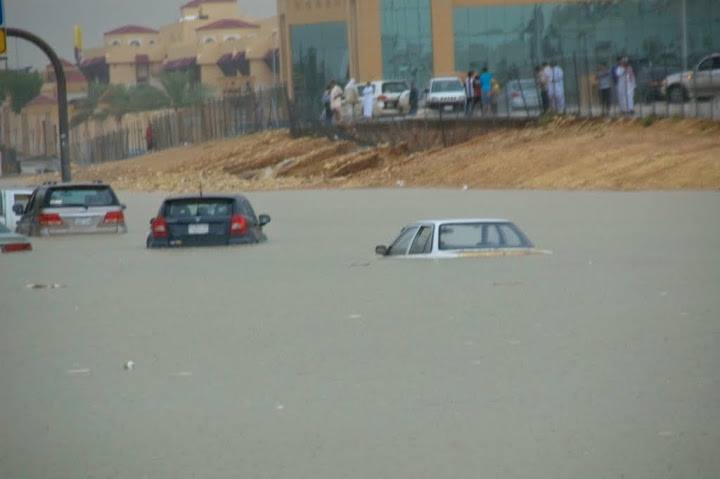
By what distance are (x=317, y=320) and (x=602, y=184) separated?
2955cm

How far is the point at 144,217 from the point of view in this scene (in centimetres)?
5722

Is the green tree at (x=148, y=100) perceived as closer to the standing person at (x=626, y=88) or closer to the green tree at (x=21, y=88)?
the green tree at (x=21, y=88)

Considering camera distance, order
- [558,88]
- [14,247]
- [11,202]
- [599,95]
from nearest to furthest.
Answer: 1. [14,247]
2. [11,202]
3. [599,95]
4. [558,88]

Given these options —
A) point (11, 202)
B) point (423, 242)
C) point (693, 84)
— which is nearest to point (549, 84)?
point (693, 84)

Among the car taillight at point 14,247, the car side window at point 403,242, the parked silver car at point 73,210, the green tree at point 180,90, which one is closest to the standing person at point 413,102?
the parked silver car at point 73,210

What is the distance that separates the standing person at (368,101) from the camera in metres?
76.7

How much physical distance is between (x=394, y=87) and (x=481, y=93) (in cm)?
1108

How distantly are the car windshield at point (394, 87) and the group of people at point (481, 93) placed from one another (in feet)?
29.6

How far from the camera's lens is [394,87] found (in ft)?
260

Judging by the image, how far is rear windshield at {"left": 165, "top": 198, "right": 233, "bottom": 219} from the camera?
38750 millimetres

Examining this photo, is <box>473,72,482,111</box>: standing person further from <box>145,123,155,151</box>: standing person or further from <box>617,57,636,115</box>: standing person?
<box>145,123,155,151</box>: standing person

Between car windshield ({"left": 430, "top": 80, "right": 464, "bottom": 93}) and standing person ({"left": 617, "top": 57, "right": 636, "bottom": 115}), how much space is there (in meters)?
13.9

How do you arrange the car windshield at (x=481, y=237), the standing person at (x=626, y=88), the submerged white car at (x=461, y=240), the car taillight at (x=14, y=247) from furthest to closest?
the standing person at (x=626, y=88), the car taillight at (x=14, y=247), the car windshield at (x=481, y=237), the submerged white car at (x=461, y=240)

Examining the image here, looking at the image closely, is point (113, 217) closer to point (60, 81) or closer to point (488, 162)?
point (60, 81)
